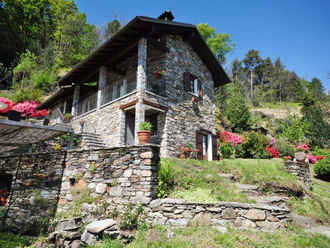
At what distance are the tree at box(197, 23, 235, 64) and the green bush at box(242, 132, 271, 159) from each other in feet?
55.7

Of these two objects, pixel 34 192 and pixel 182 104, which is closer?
pixel 34 192

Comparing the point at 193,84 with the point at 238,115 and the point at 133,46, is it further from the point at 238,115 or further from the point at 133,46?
the point at 238,115

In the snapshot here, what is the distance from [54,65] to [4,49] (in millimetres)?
5904

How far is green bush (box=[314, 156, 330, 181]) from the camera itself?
1143 cm

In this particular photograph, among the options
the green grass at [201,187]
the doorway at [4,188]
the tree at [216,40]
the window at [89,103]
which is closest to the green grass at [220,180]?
the green grass at [201,187]

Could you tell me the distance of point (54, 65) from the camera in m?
23.6

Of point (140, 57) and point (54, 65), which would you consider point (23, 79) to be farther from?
point (140, 57)

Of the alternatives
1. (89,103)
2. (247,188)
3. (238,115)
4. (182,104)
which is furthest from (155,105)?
(238,115)

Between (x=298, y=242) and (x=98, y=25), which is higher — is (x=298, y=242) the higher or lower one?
the lower one

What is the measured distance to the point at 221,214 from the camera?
4.73 metres

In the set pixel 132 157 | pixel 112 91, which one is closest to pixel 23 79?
pixel 112 91

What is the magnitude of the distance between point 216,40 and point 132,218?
26.3 meters

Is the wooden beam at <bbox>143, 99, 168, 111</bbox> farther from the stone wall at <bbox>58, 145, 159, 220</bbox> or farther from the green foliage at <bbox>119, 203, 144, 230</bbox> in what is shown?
the green foliage at <bbox>119, 203, 144, 230</bbox>

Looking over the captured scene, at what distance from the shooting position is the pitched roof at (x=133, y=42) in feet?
31.5
